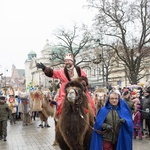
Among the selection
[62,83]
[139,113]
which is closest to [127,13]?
[139,113]

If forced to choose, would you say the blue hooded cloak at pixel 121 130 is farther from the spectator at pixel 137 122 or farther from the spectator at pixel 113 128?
the spectator at pixel 137 122

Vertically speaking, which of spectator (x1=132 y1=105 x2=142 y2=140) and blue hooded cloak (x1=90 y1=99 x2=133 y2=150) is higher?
blue hooded cloak (x1=90 y1=99 x2=133 y2=150)

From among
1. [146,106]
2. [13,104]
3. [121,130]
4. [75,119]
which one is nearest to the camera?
[121,130]

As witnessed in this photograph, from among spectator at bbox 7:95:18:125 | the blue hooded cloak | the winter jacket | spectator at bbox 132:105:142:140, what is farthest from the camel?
spectator at bbox 7:95:18:125

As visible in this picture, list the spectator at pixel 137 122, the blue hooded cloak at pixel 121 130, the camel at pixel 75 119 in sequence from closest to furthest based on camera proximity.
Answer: the blue hooded cloak at pixel 121 130 < the camel at pixel 75 119 < the spectator at pixel 137 122

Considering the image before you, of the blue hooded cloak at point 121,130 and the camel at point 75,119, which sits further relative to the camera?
the camel at point 75,119

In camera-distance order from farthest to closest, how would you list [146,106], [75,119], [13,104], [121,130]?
1. [13,104]
2. [146,106]
3. [75,119]
4. [121,130]

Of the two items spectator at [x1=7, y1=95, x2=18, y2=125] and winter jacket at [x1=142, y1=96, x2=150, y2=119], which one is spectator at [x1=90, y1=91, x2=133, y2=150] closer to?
winter jacket at [x1=142, y1=96, x2=150, y2=119]

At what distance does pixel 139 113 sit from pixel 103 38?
2187cm

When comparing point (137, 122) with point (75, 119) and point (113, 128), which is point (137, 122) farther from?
point (113, 128)

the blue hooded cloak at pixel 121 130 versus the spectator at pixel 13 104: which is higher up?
the blue hooded cloak at pixel 121 130

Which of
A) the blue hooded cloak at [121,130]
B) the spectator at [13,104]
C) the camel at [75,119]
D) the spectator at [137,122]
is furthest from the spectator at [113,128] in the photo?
the spectator at [13,104]

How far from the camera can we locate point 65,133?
6250 mm

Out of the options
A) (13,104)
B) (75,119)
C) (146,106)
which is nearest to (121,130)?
(75,119)
